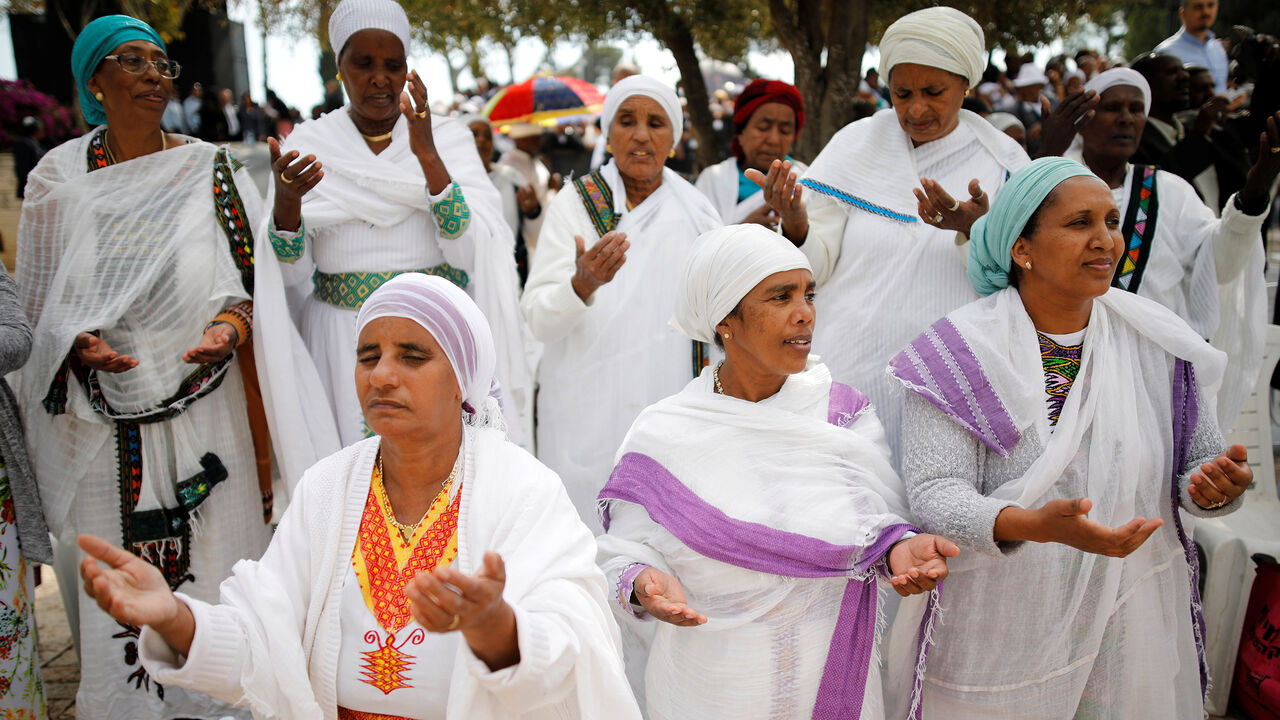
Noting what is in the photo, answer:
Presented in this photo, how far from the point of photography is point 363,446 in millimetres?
2352

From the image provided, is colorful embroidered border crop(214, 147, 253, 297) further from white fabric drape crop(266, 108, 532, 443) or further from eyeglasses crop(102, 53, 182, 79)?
eyeglasses crop(102, 53, 182, 79)

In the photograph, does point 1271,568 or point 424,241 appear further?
point 424,241

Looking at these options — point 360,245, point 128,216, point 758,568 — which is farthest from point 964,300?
point 128,216

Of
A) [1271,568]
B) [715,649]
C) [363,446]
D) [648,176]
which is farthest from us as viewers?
[648,176]

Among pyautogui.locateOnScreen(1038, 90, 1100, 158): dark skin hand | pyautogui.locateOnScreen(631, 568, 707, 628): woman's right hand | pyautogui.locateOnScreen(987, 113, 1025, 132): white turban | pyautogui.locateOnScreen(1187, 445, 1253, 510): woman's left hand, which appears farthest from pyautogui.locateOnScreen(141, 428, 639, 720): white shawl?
pyautogui.locateOnScreen(987, 113, 1025, 132): white turban

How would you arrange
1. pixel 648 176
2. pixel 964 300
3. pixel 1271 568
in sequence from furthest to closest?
1. pixel 648 176
2. pixel 1271 568
3. pixel 964 300

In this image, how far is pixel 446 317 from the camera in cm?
222

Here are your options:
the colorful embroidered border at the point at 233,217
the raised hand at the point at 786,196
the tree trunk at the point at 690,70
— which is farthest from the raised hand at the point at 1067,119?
the tree trunk at the point at 690,70

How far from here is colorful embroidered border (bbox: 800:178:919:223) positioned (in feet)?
10.9

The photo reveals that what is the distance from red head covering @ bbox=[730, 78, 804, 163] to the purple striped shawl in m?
2.75

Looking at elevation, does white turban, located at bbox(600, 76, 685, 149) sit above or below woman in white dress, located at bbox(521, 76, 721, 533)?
above

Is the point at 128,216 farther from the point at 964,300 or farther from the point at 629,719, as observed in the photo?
the point at 964,300

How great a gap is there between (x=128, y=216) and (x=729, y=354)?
7.59 ft

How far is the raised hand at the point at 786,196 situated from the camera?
3.13 m
